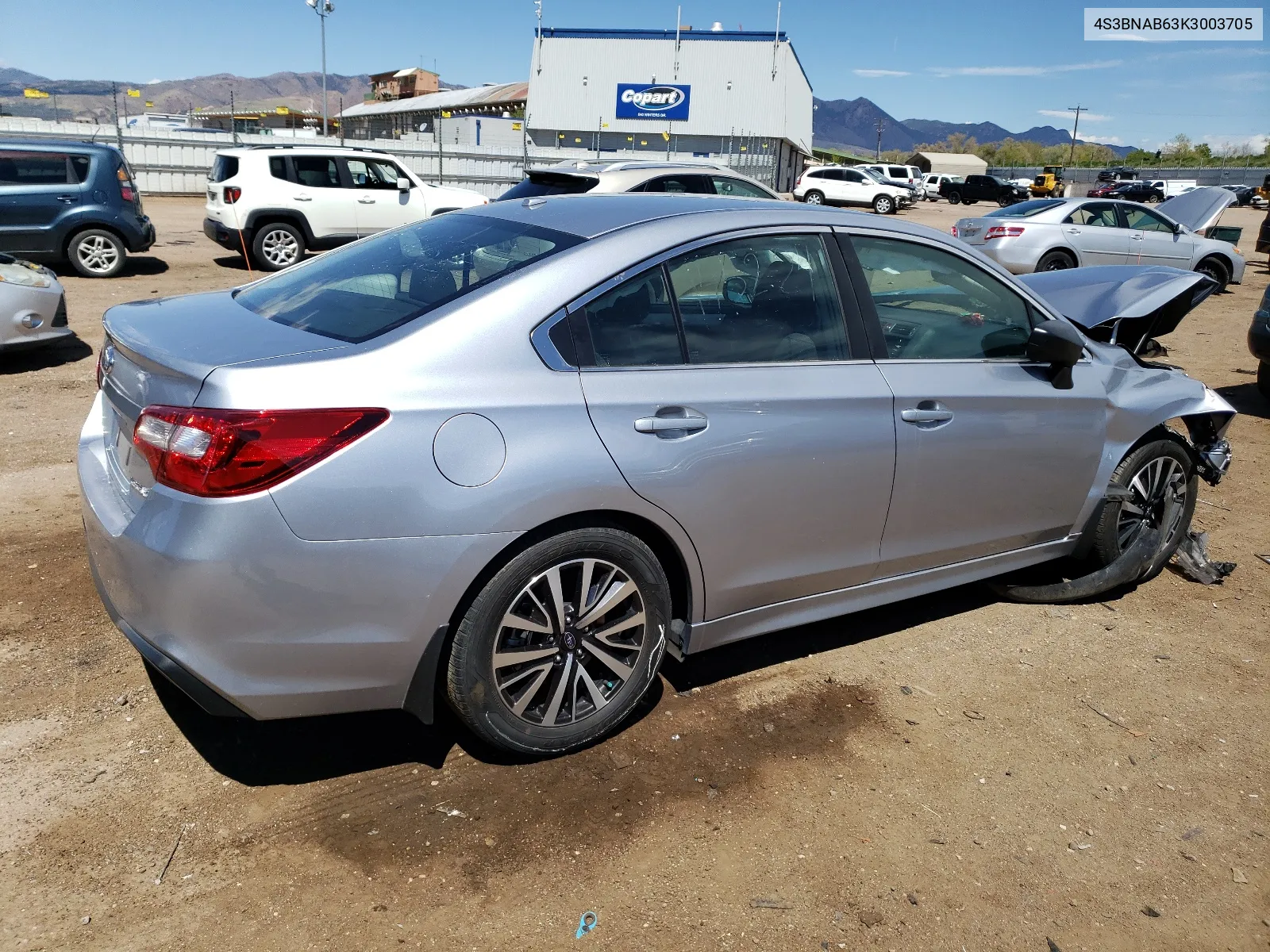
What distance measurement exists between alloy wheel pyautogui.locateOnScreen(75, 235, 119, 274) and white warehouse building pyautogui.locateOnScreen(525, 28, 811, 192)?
4584cm

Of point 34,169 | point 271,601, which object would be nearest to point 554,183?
point 271,601

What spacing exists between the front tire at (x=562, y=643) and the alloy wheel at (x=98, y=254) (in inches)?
494

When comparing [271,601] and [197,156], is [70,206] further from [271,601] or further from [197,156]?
[197,156]

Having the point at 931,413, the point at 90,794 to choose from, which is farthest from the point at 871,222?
the point at 90,794

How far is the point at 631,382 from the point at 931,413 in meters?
1.23

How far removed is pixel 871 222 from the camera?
3.74 metres

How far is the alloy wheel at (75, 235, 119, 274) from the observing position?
1294 centimetres

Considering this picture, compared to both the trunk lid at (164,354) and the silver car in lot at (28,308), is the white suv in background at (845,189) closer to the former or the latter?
the silver car in lot at (28,308)

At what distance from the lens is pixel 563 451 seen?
9.19 feet

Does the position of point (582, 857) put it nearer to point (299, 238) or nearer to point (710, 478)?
point (710, 478)

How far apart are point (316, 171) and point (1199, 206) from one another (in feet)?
41.6

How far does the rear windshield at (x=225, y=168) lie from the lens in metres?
14.4

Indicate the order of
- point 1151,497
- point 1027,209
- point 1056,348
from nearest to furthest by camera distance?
point 1056,348, point 1151,497, point 1027,209

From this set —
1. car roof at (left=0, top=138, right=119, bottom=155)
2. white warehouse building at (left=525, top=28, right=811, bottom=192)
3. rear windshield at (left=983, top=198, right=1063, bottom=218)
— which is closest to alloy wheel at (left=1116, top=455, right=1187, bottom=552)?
rear windshield at (left=983, top=198, right=1063, bottom=218)
